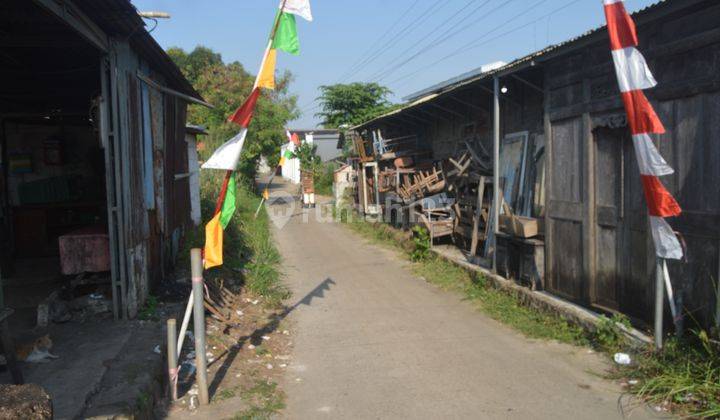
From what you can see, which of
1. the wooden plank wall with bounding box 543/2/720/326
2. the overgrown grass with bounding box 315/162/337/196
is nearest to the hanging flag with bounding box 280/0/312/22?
the wooden plank wall with bounding box 543/2/720/326

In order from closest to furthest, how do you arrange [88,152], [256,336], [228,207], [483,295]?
[228,207], [256,336], [483,295], [88,152]

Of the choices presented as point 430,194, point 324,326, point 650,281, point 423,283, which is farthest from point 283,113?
point 650,281

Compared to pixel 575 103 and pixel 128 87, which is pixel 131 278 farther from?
pixel 575 103

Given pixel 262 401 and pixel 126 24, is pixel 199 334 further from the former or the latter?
pixel 126 24

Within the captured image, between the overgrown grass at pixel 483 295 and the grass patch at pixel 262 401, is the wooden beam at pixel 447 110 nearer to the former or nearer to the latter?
the overgrown grass at pixel 483 295

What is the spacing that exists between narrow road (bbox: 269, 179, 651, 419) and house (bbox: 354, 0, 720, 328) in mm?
1106

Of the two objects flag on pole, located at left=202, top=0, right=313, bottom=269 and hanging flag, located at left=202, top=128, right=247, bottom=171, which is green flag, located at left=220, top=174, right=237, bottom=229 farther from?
hanging flag, located at left=202, top=128, right=247, bottom=171

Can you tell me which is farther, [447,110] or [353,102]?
[353,102]

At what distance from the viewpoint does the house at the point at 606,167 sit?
533cm

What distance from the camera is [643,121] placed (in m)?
5.24

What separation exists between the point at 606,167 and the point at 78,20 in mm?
6014

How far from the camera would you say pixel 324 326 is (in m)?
7.82

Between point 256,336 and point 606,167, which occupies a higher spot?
point 606,167

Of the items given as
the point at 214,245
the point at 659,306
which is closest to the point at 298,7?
the point at 214,245
